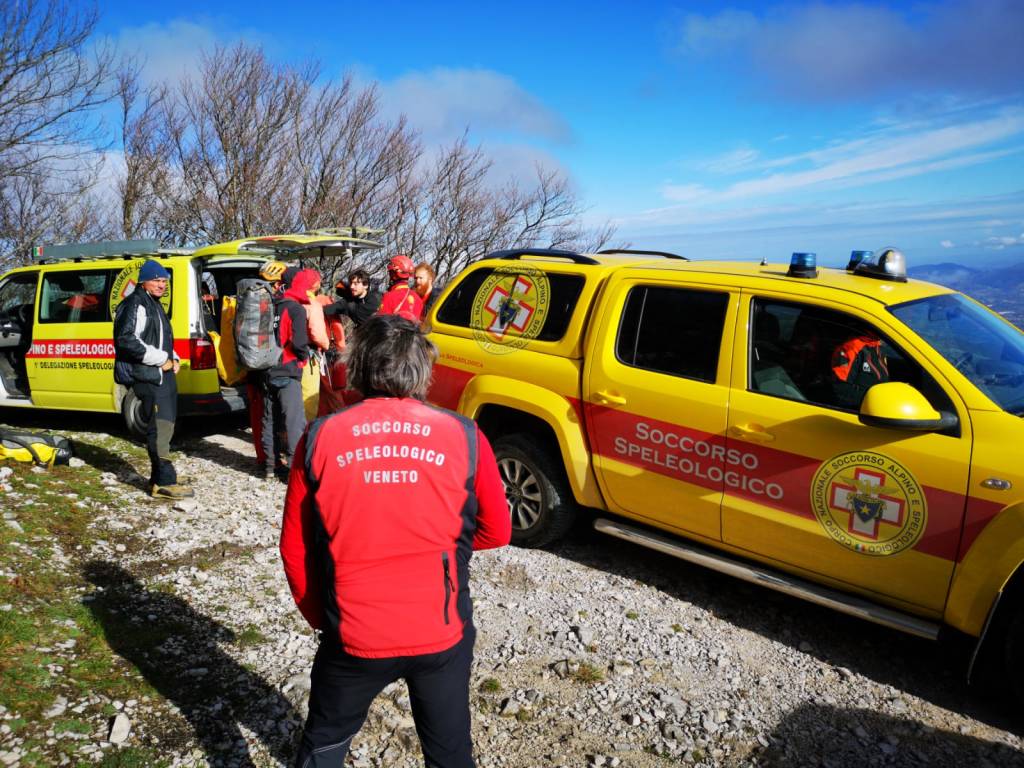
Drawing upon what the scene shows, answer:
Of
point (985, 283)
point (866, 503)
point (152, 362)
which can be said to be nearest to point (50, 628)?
point (152, 362)

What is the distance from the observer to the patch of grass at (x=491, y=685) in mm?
3328

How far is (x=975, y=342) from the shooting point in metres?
3.52

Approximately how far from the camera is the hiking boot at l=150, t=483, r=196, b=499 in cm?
553

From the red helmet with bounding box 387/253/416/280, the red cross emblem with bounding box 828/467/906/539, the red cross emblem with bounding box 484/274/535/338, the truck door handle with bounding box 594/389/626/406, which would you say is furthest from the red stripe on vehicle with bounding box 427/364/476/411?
the red cross emblem with bounding box 828/467/906/539

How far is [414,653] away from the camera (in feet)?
6.16

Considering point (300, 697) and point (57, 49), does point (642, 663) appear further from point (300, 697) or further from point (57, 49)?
point (57, 49)

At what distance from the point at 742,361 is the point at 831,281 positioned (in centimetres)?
61

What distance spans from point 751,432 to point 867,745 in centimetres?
141

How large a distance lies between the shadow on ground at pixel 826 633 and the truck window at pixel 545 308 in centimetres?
148

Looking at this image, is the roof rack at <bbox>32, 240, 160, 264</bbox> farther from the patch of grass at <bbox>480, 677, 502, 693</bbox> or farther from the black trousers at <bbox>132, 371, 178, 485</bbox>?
the patch of grass at <bbox>480, 677, 502, 693</bbox>

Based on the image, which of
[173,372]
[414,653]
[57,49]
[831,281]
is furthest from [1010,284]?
[57,49]

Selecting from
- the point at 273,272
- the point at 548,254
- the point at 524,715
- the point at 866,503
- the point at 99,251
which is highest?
the point at 548,254

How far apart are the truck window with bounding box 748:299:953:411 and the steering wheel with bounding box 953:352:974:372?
152 mm

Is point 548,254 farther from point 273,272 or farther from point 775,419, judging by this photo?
point 273,272
